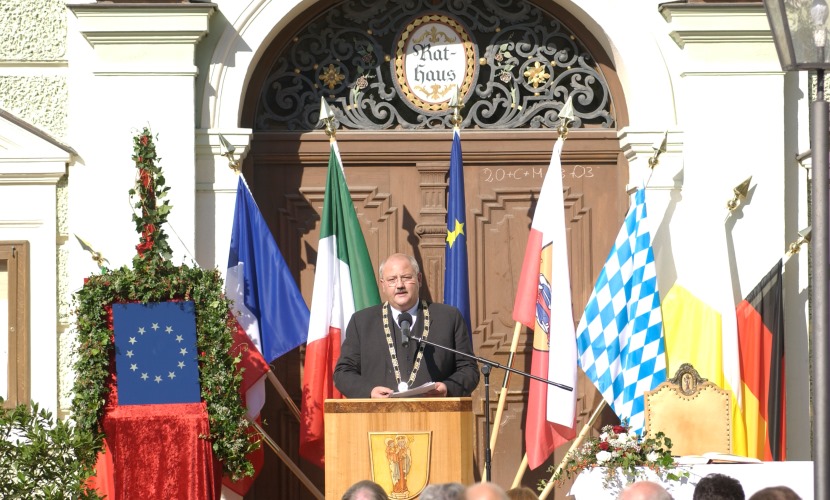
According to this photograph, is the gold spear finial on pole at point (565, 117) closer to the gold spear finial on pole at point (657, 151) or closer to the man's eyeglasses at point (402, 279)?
the gold spear finial on pole at point (657, 151)

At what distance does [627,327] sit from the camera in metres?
8.55

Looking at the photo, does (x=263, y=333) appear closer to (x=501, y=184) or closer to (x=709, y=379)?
(x=501, y=184)

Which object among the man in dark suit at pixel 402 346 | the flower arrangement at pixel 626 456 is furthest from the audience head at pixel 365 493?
the man in dark suit at pixel 402 346

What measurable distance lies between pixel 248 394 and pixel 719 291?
2.88 metres

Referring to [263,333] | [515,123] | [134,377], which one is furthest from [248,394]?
[515,123]

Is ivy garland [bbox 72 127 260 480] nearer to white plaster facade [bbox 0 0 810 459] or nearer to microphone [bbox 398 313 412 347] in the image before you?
white plaster facade [bbox 0 0 810 459]

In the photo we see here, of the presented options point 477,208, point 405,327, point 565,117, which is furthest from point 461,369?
point 565,117

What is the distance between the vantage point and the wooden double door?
29.7ft

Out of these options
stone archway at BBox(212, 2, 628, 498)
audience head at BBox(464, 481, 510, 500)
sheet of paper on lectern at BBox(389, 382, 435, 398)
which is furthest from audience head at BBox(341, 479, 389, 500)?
stone archway at BBox(212, 2, 628, 498)

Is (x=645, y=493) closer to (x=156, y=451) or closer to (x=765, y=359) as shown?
(x=156, y=451)

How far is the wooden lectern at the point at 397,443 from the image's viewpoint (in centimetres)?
673

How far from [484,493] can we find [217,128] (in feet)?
15.6

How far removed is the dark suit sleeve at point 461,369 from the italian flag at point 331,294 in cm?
108

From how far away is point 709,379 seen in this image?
8430mm
